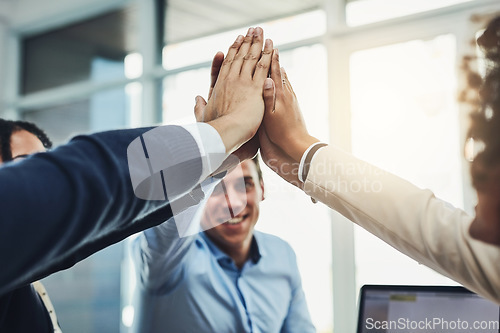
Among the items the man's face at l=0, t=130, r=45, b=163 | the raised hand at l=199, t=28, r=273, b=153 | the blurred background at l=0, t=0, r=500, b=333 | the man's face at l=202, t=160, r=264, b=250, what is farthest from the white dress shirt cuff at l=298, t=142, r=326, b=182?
the blurred background at l=0, t=0, r=500, b=333

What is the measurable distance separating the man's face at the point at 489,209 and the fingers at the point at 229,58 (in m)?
0.74

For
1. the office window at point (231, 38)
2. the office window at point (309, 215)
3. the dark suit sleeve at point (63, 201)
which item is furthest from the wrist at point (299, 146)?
the office window at point (231, 38)

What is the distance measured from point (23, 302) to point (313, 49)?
2.73m

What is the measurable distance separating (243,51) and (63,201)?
0.92 m

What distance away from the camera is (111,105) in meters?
4.32

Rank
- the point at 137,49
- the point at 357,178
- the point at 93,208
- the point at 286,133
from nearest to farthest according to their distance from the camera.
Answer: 1. the point at 93,208
2. the point at 357,178
3. the point at 286,133
4. the point at 137,49

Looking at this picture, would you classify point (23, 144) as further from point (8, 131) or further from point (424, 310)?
point (424, 310)

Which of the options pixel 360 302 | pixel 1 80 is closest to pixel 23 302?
pixel 360 302

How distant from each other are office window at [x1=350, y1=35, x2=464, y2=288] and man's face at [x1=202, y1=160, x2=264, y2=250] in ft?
3.59

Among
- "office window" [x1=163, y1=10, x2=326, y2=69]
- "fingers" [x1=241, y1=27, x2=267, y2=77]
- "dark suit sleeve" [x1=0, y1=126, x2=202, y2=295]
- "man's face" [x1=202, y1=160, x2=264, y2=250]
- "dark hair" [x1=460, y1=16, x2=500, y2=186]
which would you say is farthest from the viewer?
"office window" [x1=163, y1=10, x2=326, y2=69]

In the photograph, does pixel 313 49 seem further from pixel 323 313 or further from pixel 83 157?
pixel 83 157

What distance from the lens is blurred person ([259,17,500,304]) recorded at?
1.93ft

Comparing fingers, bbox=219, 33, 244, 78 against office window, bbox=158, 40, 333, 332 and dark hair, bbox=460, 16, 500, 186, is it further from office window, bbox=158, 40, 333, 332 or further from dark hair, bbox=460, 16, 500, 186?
office window, bbox=158, 40, 333, 332

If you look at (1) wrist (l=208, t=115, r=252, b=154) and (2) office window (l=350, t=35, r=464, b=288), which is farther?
(2) office window (l=350, t=35, r=464, b=288)
